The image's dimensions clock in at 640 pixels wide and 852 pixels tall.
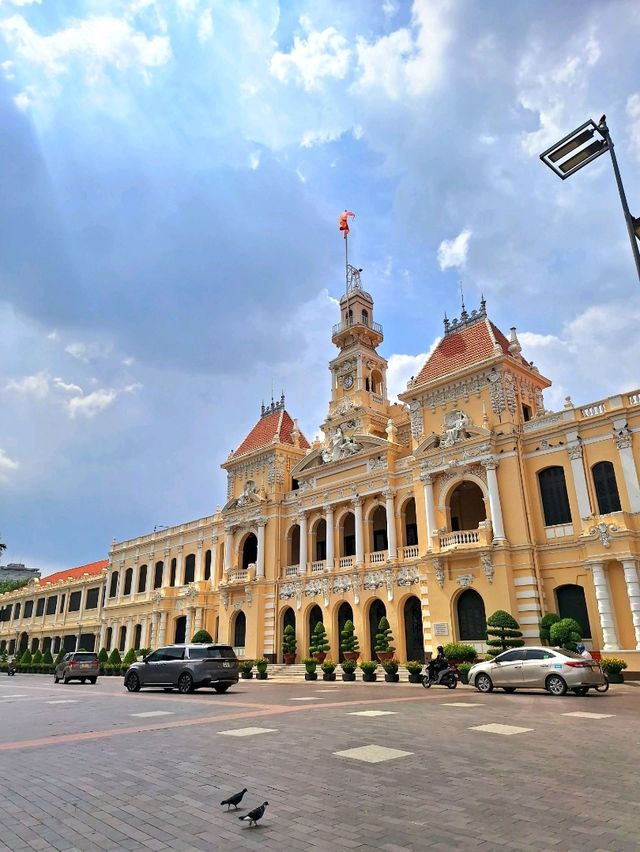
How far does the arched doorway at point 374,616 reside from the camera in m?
34.9

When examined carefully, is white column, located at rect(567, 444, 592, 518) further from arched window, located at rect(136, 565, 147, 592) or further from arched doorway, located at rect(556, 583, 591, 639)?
arched window, located at rect(136, 565, 147, 592)

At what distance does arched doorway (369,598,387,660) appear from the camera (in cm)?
3491

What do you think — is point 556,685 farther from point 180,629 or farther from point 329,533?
point 180,629

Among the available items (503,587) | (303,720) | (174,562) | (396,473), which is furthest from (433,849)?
(174,562)

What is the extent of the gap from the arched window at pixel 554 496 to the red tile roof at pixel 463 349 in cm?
718

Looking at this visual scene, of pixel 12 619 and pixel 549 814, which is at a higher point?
pixel 12 619

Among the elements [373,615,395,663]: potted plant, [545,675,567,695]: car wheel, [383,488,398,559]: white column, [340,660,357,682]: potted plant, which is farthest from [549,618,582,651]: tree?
[383,488,398,559]: white column

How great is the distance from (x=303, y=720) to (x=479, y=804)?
7286 mm

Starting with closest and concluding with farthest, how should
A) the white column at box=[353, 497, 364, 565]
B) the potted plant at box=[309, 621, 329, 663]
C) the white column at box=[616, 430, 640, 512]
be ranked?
the white column at box=[616, 430, 640, 512] → the potted plant at box=[309, 621, 329, 663] → the white column at box=[353, 497, 364, 565]

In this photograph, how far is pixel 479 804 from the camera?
19.9 ft

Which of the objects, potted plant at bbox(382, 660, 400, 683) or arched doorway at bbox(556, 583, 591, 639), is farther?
arched doorway at bbox(556, 583, 591, 639)

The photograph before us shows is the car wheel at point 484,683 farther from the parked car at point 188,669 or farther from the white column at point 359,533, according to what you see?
the white column at point 359,533

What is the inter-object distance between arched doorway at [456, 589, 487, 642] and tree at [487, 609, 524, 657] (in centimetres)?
243

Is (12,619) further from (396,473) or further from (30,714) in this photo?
(30,714)
